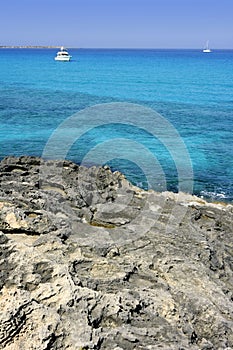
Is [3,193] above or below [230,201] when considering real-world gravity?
above

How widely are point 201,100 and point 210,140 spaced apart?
29674 millimetres

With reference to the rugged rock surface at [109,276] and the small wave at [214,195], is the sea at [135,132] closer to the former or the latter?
the small wave at [214,195]

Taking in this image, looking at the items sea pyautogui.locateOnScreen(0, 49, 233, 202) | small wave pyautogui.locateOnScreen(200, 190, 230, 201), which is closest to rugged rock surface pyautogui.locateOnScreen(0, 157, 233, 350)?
small wave pyautogui.locateOnScreen(200, 190, 230, 201)

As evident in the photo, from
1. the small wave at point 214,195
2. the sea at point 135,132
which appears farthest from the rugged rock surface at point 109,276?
the sea at point 135,132

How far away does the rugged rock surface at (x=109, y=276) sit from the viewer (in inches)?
280

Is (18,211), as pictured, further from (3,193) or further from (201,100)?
(201,100)

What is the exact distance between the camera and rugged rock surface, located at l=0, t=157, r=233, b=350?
7.11 metres

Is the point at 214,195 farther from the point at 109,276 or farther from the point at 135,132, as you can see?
the point at 135,132

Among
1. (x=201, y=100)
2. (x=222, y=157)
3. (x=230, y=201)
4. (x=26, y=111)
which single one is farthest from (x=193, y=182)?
(x=201, y=100)

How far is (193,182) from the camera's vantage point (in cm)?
2733

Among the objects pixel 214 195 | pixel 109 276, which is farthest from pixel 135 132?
pixel 109 276

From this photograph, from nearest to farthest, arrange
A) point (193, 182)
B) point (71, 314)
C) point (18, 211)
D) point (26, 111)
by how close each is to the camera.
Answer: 1. point (71, 314)
2. point (18, 211)
3. point (193, 182)
4. point (26, 111)

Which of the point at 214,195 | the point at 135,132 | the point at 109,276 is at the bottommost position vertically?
the point at 135,132

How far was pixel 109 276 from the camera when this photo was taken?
8969mm
